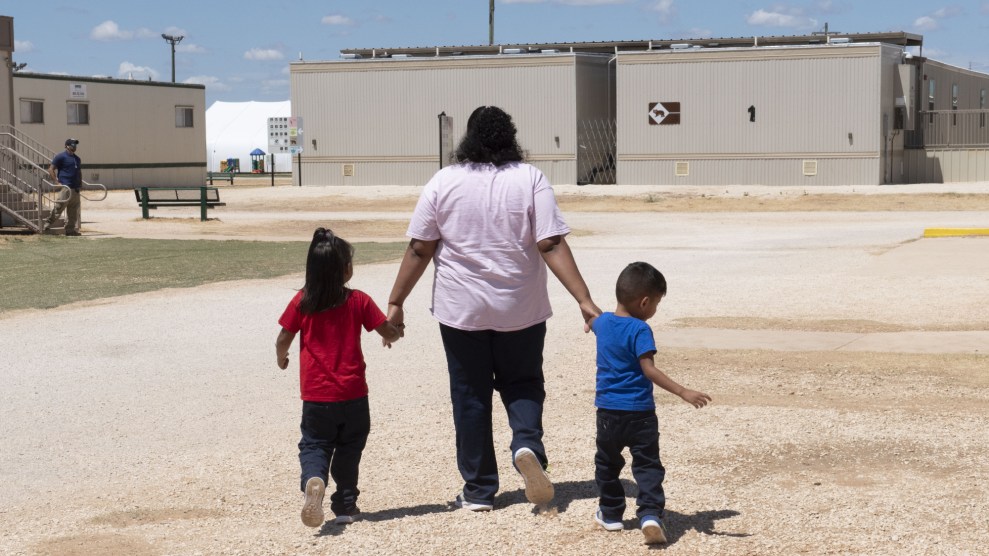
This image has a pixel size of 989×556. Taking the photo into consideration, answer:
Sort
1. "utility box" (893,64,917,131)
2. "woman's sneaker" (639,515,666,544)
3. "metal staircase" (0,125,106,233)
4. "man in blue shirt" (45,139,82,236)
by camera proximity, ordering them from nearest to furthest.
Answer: "woman's sneaker" (639,515,666,544) < "man in blue shirt" (45,139,82,236) < "metal staircase" (0,125,106,233) < "utility box" (893,64,917,131)

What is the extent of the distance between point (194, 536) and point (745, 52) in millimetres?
38502

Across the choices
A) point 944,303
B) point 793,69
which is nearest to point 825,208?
point 793,69

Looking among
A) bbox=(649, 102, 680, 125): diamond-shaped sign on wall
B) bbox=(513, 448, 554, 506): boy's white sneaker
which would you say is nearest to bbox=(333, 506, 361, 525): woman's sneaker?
bbox=(513, 448, 554, 506): boy's white sneaker

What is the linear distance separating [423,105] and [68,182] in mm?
22445

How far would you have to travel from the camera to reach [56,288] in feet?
47.1

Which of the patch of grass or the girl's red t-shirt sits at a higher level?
the girl's red t-shirt

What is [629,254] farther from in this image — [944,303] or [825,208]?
[825,208]

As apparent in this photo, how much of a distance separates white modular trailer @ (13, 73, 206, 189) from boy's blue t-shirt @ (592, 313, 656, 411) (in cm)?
3981

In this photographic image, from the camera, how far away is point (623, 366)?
5051 mm

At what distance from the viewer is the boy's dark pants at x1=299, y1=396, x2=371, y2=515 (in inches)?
209

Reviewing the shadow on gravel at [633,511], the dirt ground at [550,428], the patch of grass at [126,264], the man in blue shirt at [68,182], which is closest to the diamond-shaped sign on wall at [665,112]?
the patch of grass at [126,264]

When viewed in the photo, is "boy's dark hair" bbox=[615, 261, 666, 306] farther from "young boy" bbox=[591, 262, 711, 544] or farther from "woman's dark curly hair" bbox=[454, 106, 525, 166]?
"woman's dark curly hair" bbox=[454, 106, 525, 166]

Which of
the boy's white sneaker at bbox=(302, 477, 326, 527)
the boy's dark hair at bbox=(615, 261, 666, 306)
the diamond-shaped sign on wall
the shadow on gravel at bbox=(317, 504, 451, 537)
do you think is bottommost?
the shadow on gravel at bbox=(317, 504, 451, 537)

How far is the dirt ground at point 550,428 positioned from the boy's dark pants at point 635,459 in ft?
0.50
